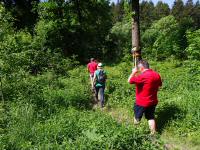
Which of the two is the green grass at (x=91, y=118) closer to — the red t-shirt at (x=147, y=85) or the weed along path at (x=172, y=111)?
the weed along path at (x=172, y=111)

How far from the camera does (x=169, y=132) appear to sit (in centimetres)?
1052

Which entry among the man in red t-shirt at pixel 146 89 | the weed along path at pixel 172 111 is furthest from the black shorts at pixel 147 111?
the weed along path at pixel 172 111

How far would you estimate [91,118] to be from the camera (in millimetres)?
10344

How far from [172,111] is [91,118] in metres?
2.45

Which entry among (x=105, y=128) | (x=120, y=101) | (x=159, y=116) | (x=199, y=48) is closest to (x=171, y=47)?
(x=199, y=48)

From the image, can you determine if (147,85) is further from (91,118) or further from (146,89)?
(91,118)

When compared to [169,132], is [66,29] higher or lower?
higher

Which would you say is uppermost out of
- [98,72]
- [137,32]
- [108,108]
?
[137,32]

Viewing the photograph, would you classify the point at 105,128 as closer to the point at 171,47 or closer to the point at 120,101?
the point at 120,101

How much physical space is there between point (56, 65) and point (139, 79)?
48.6 feet

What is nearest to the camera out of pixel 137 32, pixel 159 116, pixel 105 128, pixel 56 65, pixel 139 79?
pixel 105 128

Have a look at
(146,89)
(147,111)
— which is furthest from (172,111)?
(146,89)

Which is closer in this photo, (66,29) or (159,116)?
(159,116)

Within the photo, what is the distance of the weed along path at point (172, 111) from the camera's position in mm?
9836
